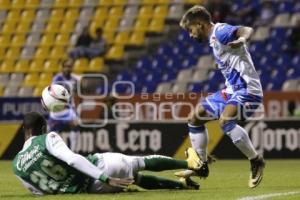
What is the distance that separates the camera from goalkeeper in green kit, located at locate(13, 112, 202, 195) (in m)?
7.82

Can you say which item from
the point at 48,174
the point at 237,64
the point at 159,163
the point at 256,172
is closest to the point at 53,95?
the point at 48,174

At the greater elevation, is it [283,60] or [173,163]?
[283,60]

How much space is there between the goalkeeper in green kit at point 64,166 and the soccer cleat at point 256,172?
3.10ft

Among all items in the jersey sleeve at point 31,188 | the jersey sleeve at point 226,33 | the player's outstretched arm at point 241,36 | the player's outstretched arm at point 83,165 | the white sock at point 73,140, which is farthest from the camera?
the white sock at point 73,140

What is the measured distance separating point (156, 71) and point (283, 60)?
3193mm

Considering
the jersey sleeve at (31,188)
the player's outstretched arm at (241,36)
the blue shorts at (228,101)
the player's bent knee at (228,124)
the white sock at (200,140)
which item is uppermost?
the player's outstretched arm at (241,36)

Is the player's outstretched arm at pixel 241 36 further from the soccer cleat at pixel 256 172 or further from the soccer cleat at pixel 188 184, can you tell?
the soccer cleat at pixel 188 184

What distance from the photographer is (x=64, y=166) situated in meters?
8.07

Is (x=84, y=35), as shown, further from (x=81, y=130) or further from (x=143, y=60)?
(x=81, y=130)

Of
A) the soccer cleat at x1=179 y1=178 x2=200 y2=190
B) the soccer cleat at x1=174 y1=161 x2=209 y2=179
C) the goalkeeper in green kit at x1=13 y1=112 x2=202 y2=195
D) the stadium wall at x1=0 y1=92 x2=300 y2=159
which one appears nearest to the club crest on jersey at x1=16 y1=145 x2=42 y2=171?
the goalkeeper in green kit at x1=13 y1=112 x2=202 y2=195

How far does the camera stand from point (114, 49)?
72.2ft

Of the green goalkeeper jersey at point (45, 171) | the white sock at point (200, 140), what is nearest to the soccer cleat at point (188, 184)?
the white sock at point (200, 140)

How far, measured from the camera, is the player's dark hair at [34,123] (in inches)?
323

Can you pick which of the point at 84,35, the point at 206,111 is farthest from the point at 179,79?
the point at 206,111
